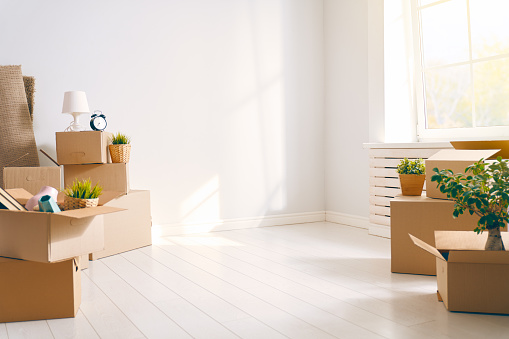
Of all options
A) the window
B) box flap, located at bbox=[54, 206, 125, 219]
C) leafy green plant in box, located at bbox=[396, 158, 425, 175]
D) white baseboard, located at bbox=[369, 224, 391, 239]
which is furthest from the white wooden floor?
the window

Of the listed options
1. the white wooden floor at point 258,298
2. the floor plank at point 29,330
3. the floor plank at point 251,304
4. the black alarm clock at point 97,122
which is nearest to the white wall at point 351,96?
the white wooden floor at point 258,298

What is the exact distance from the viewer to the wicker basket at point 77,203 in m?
2.06

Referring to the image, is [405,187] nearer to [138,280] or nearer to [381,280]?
[381,280]

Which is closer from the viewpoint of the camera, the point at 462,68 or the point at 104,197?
the point at 104,197

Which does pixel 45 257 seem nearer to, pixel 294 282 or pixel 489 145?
pixel 294 282

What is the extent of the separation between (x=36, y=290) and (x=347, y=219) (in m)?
2.96

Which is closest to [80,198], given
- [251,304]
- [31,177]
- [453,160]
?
[251,304]

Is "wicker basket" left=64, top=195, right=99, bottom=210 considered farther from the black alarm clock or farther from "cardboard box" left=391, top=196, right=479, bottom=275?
"cardboard box" left=391, top=196, right=479, bottom=275

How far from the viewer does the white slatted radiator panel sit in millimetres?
3754

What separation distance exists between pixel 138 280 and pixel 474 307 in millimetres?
1641

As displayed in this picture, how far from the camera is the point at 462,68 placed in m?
3.67

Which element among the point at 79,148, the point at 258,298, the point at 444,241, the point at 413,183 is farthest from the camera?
the point at 79,148

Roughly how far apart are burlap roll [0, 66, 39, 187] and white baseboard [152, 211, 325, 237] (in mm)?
1127

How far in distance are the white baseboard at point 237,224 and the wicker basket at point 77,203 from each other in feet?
5.93
